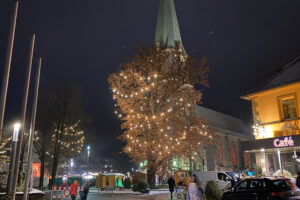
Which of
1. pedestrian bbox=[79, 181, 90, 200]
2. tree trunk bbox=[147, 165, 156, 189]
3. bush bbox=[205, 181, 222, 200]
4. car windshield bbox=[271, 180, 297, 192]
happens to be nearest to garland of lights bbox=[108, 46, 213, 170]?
tree trunk bbox=[147, 165, 156, 189]

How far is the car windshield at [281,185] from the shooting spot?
34.5 feet

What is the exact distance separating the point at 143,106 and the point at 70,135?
18.2 metres

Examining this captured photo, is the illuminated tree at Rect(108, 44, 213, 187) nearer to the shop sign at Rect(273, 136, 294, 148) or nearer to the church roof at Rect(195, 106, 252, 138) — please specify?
the shop sign at Rect(273, 136, 294, 148)

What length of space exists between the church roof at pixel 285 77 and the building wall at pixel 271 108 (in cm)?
38

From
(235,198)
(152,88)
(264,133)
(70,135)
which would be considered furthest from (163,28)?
(235,198)

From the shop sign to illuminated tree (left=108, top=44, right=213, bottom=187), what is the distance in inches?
282

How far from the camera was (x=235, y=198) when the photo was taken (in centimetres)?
1223

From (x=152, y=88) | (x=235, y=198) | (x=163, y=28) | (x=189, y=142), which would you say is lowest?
(x=235, y=198)

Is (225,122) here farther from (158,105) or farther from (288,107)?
(158,105)

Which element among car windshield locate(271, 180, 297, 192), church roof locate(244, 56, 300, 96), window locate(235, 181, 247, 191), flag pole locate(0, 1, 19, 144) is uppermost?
church roof locate(244, 56, 300, 96)

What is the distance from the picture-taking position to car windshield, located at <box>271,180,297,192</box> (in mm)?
10523

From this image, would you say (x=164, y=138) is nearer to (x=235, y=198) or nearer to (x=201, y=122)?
(x=201, y=122)

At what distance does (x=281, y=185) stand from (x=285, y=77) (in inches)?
601

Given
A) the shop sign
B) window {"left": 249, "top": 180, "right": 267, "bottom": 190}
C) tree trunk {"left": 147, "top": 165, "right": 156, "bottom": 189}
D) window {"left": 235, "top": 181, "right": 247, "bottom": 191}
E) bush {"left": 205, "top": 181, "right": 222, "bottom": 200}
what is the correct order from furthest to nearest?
tree trunk {"left": 147, "top": 165, "right": 156, "bottom": 189}, the shop sign, bush {"left": 205, "top": 181, "right": 222, "bottom": 200}, window {"left": 235, "top": 181, "right": 247, "bottom": 191}, window {"left": 249, "top": 180, "right": 267, "bottom": 190}
